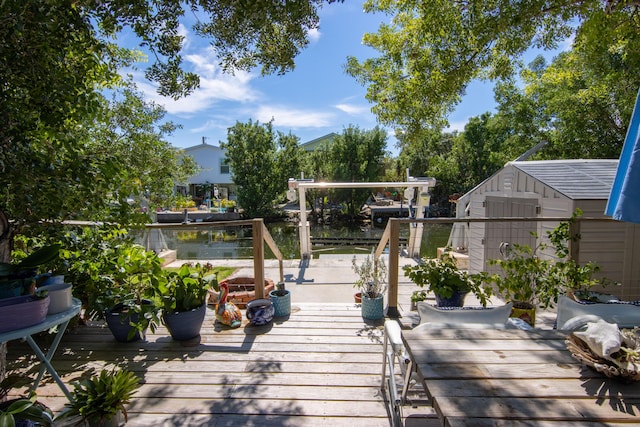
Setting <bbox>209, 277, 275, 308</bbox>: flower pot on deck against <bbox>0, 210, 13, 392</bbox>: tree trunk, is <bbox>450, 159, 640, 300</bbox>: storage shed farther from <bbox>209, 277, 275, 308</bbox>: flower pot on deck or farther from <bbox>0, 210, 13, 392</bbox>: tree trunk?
<bbox>0, 210, 13, 392</bbox>: tree trunk

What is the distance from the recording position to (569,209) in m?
4.31

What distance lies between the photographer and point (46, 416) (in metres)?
1.47

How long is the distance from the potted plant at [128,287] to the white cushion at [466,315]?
2081mm

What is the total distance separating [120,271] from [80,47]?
1.79m

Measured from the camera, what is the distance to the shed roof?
4341 mm

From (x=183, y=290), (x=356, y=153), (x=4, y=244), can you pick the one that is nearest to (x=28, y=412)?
(x=4, y=244)

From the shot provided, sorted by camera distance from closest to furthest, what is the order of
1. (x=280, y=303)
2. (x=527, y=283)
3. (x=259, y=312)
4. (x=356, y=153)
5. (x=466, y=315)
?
1. (x=466, y=315)
2. (x=527, y=283)
3. (x=259, y=312)
4. (x=280, y=303)
5. (x=356, y=153)

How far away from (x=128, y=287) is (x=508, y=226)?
225 inches

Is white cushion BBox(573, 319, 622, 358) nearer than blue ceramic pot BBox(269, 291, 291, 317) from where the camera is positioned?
Yes

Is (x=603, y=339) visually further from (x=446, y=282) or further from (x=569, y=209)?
(x=569, y=209)

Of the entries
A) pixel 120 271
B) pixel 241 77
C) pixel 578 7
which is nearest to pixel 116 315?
pixel 120 271

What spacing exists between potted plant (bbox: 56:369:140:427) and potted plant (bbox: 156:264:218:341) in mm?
899

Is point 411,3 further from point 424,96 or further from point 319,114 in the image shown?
point 319,114

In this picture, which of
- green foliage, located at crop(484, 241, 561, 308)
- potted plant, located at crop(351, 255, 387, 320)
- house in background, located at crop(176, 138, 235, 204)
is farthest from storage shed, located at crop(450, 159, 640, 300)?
house in background, located at crop(176, 138, 235, 204)
